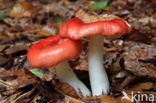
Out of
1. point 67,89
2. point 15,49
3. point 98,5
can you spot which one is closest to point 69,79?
point 67,89

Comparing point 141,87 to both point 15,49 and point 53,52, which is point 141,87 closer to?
point 53,52

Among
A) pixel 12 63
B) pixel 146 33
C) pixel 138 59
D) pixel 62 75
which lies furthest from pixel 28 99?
pixel 146 33

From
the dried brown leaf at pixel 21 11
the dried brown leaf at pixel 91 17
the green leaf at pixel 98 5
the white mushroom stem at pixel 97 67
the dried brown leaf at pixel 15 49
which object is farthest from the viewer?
the dried brown leaf at pixel 21 11

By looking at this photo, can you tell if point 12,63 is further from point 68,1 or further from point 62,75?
point 68,1

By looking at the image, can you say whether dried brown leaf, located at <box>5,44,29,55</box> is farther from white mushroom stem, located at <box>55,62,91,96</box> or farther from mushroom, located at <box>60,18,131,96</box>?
mushroom, located at <box>60,18,131,96</box>

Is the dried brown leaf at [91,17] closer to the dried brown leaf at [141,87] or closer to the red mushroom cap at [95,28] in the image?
the red mushroom cap at [95,28]

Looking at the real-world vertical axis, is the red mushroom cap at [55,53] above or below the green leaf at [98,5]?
above

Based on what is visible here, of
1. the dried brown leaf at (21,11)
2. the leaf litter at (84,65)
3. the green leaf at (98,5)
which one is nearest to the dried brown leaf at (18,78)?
the leaf litter at (84,65)

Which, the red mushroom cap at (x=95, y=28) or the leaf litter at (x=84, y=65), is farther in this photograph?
the leaf litter at (x=84, y=65)
